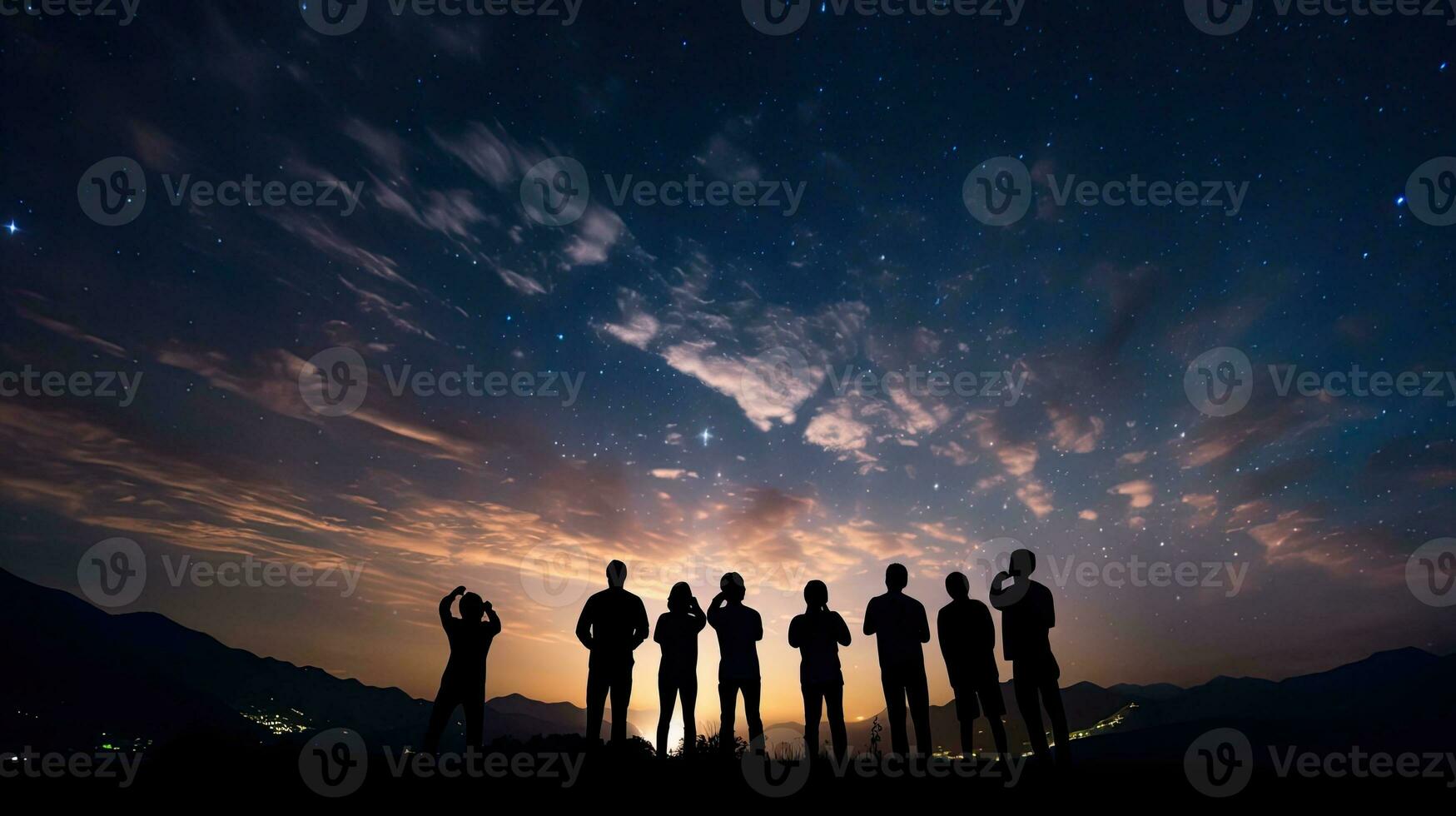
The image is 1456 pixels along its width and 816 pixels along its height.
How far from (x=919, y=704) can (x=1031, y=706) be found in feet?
4.45

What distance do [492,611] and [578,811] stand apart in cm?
411

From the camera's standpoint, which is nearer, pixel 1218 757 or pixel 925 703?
pixel 1218 757

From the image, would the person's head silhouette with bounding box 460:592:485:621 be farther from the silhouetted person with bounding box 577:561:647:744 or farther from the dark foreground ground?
the dark foreground ground

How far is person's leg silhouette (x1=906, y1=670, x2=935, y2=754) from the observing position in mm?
7875

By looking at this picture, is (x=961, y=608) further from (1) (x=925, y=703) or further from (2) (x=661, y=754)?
(2) (x=661, y=754)

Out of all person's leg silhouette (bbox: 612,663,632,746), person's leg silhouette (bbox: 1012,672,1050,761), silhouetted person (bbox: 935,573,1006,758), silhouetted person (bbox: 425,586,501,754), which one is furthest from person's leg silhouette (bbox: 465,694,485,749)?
person's leg silhouette (bbox: 1012,672,1050,761)

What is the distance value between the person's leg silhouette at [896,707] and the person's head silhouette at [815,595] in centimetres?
117

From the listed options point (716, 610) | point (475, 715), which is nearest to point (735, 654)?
point (716, 610)

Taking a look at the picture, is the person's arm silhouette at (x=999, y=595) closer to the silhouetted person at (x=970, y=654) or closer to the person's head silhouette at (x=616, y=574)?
the silhouetted person at (x=970, y=654)

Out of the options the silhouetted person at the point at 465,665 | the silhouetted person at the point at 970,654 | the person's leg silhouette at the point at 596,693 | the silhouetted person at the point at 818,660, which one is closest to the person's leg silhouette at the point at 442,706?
the silhouetted person at the point at 465,665

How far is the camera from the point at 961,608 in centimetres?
800

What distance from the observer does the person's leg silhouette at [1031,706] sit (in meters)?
7.06

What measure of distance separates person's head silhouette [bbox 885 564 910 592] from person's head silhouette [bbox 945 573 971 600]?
0.55 metres

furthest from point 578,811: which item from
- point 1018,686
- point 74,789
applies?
point 1018,686
